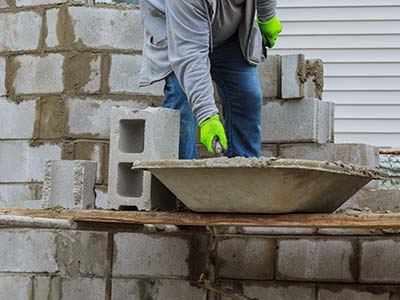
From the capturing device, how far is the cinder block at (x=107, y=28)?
6219mm

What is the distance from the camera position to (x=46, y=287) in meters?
6.09

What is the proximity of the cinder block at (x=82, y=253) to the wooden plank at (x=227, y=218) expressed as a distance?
788 millimetres

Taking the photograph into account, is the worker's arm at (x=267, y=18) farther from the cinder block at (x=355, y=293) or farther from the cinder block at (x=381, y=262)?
the cinder block at (x=355, y=293)

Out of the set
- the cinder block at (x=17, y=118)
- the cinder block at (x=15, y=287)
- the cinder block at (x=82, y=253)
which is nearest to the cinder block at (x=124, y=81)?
the cinder block at (x=17, y=118)

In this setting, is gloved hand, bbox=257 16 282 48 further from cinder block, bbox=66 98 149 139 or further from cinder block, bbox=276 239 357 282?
cinder block, bbox=276 239 357 282

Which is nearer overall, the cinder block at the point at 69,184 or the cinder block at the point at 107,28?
the cinder block at the point at 69,184

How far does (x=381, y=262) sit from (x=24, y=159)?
7.19 feet

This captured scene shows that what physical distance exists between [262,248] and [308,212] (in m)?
1.16

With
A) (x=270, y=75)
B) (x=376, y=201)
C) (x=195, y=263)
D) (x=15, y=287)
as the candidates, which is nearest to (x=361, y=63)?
(x=270, y=75)

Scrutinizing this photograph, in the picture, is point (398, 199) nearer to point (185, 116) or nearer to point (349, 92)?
point (185, 116)

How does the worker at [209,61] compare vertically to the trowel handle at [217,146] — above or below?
above

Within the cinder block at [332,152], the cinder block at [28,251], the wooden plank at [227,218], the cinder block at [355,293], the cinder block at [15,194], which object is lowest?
the cinder block at [355,293]

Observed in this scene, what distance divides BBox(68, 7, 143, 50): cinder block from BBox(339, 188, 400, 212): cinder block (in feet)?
4.89

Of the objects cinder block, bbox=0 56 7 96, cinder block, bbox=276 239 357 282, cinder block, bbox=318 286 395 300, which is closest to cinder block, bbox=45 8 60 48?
cinder block, bbox=0 56 7 96
